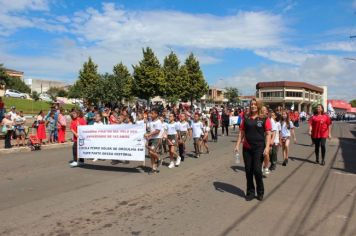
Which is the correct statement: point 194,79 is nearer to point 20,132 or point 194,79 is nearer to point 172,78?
point 172,78

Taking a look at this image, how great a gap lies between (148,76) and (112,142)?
→ 37609 millimetres

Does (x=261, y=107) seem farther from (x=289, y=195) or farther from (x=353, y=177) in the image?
(x=353, y=177)

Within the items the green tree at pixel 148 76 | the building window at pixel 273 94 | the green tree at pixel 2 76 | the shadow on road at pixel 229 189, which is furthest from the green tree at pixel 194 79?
the building window at pixel 273 94

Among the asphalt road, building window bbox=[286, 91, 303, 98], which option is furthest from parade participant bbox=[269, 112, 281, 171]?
building window bbox=[286, 91, 303, 98]

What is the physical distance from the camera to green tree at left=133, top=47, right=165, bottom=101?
161 feet

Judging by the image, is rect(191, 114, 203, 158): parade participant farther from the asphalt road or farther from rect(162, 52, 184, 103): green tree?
rect(162, 52, 184, 103): green tree

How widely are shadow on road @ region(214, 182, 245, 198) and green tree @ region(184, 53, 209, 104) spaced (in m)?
47.3

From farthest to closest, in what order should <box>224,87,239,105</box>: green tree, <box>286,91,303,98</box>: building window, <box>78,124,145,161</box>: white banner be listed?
<box>286,91,303,98</box>: building window
<box>224,87,239,105</box>: green tree
<box>78,124,145,161</box>: white banner

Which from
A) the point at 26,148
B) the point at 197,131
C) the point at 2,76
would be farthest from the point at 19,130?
the point at 2,76

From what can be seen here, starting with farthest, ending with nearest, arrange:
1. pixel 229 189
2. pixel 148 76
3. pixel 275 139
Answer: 1. pixel 148 76
2. pixel 275 139
3. pixel 229 189

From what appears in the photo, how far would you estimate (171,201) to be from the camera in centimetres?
766

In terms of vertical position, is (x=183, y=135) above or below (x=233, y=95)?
below

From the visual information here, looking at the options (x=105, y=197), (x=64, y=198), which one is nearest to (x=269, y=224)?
(x=105, y=197)

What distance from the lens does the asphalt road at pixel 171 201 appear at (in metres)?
6.04
